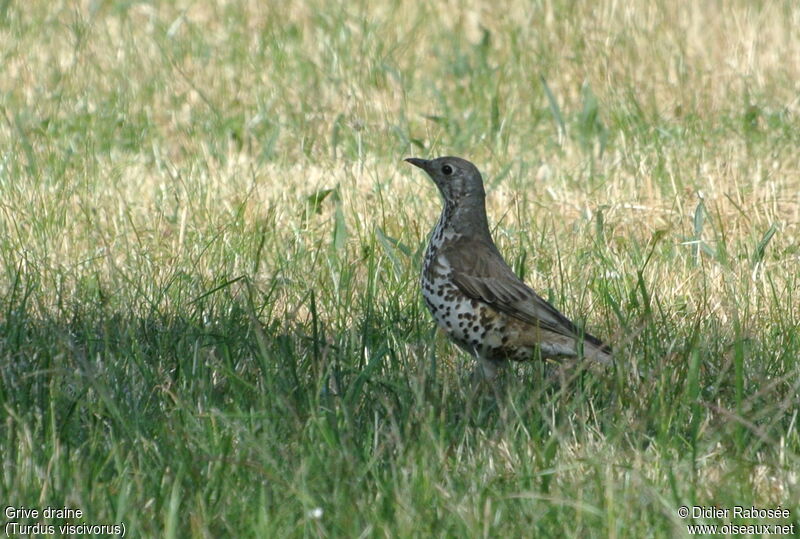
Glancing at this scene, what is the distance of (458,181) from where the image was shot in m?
5.29

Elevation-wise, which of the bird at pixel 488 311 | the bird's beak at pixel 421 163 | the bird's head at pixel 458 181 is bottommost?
the bird at pixel 488 311

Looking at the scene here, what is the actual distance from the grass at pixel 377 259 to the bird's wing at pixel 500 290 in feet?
0.74

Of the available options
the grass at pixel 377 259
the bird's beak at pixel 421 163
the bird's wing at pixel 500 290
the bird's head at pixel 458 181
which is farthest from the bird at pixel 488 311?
the bird's beak at pixel 421 163

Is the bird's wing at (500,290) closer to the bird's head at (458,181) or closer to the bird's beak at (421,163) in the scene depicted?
the bird's head at (458,181)

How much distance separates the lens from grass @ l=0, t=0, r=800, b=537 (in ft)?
11.4

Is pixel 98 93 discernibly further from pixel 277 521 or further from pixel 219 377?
pixel 277 521

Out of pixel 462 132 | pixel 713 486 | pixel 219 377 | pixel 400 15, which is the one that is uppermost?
pixel 400 15

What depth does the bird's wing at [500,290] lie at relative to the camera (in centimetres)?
486

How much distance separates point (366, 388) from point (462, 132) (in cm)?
386

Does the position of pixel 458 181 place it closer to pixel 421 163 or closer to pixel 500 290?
pixel 421 163

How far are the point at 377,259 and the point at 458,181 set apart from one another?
2.75 feet

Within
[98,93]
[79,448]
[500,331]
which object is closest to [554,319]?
[500,331]

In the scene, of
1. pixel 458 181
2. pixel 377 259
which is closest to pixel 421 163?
pixel 458 181

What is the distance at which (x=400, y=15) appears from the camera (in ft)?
30.5
